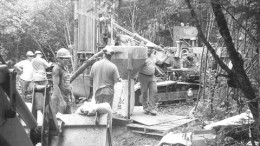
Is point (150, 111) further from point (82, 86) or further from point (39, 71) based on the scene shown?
point (39, 71)

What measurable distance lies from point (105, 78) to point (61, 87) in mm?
1189

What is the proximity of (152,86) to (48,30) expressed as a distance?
12.3m

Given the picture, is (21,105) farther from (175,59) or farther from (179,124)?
(175,59)

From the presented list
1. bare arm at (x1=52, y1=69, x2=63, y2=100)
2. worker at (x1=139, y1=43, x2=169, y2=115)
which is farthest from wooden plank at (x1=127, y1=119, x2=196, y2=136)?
bare arm at (x1=52, y1=69, x2=63, y2=100)

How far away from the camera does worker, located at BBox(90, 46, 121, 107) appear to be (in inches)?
353

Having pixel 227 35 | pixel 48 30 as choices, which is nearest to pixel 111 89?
pixel 227 35

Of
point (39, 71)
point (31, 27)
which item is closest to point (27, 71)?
point (39, 71)

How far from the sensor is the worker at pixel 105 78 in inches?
353

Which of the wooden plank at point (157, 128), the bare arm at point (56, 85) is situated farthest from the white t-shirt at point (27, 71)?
the bare arm at point (56, 85)

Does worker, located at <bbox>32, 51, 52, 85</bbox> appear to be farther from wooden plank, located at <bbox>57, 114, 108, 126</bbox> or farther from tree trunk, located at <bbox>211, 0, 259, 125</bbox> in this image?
tree trunk, located at <bbox>211, 0, 259, 125</bbox>

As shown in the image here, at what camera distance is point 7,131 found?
257cm

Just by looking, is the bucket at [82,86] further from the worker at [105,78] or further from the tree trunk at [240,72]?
the tree trunk at [240,72]

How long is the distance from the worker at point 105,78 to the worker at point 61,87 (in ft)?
3.05

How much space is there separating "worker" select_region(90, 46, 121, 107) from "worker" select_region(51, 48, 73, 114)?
36.6 inches
